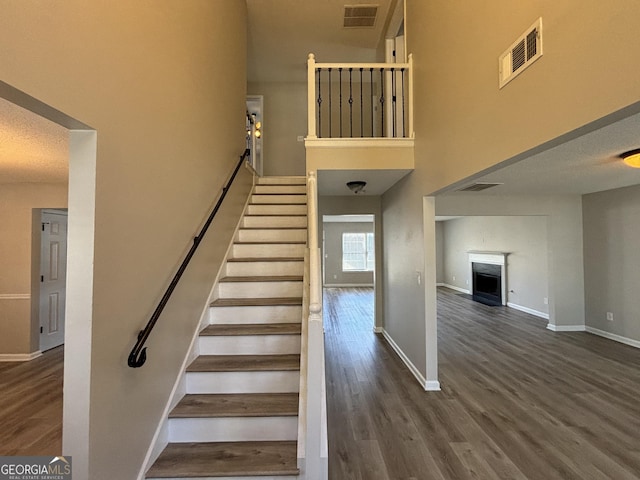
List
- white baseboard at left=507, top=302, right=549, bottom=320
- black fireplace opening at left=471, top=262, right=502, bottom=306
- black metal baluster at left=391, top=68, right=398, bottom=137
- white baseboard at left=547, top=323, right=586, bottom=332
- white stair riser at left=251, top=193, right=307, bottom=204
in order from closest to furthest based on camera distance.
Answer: black metal baluster at left=391, top=68, right=398, bottom=137
white stair riser at left=251, top=193, right=307, bottom=204
white baseboard at left=547, top=323, right=586, bottom=332
white baseboard at left=507, top=302, right=549, bottom=320
black fireplace opening at left=471, top=262, right=502, bottom=306

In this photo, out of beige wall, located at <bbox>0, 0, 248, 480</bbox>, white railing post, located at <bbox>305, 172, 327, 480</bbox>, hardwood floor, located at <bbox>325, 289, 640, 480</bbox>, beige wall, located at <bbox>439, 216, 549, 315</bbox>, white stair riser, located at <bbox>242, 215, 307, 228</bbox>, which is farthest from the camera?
beige wall, located at <bbox>439, 216, 549, 315</bbox>

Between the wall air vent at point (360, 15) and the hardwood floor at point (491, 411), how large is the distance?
→ 5103 mm

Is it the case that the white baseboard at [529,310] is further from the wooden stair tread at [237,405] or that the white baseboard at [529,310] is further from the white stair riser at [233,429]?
the white stair riser at [233,429]

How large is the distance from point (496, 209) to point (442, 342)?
240 cm

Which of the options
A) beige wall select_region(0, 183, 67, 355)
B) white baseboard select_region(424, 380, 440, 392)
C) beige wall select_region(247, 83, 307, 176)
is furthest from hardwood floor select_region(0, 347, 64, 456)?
beige wall select_region(247, 83, 307, 176)

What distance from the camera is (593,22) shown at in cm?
131

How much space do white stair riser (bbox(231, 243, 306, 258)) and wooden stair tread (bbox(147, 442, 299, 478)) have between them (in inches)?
75.8

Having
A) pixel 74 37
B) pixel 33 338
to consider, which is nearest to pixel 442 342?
pixel 74 37

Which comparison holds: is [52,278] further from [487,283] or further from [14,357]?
[487,283]

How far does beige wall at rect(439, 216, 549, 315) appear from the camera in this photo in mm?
6582

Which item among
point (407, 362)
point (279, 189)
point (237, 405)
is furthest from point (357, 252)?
point (237, 405)

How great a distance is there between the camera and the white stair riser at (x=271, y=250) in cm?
354

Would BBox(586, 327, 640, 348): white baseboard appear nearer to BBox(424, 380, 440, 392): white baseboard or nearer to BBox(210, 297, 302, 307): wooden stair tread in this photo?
BBox(424, 380, 440, 392): white baseboard

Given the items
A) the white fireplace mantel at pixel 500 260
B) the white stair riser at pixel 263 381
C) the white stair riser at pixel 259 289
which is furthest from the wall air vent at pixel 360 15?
the white fireplace mantel at pixel 500 260
